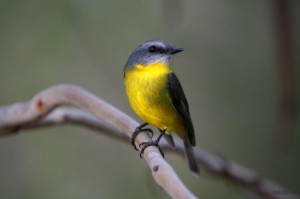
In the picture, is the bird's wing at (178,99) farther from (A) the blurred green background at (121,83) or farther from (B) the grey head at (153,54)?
(A) the blurred green background at (121,83)

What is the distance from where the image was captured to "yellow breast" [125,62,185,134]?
13.3ft

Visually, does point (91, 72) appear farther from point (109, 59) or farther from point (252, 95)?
point (252, 95)

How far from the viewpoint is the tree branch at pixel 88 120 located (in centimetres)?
332

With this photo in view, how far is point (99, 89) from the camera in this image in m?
6.84

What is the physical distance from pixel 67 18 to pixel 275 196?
2515 millimetres

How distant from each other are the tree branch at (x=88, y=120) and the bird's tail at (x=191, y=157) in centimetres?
6

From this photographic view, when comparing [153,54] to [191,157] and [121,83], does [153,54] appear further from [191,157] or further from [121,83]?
[121,83]

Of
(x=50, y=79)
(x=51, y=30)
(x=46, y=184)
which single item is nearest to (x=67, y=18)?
(x=51, y=30)

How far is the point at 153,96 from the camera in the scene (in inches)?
161

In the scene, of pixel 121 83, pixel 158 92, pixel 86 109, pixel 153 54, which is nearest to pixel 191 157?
pixel 158 92

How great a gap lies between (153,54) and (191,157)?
2.68 feet

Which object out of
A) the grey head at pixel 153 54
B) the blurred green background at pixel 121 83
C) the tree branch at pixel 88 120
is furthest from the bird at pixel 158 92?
the blurred green background at pixel 121 83

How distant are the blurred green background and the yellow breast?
132 centimetres

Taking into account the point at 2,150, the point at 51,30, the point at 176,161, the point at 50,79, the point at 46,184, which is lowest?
the point at 176,161
